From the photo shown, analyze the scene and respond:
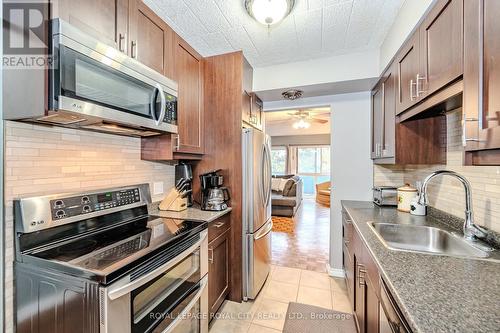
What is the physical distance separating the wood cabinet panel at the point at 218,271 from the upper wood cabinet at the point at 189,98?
2.74ft

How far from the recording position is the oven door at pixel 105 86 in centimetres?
95

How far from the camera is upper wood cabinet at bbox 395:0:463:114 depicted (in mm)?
1060

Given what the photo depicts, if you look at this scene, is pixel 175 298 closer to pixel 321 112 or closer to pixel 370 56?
pixel 370 56

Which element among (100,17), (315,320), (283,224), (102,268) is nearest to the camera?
(102,268)

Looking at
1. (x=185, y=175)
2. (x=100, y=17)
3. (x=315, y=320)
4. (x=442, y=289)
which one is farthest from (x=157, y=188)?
(x=442, y=289)

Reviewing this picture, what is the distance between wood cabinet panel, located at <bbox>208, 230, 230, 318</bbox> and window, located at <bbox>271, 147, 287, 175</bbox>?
6.26 metres

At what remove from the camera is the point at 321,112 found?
18.5ft

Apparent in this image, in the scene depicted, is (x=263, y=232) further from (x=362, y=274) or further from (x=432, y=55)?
(x=432, y=55)

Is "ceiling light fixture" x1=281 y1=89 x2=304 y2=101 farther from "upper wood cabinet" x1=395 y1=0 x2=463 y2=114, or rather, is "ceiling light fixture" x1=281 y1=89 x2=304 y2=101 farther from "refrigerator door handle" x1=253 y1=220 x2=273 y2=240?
"refrigerator door handle" x1=253 y1=220 x2=273 y2=240

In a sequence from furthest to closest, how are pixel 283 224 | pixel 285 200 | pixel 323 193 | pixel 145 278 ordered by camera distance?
pixel 323 193, pixel 285 200, pixel 283 224, pixel 145 278

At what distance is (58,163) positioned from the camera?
4.21 ft

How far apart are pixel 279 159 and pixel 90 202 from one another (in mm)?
7315

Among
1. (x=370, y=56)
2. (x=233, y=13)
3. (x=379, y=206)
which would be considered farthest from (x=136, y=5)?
(x=379, y=206)

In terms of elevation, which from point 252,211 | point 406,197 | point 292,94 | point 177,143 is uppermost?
point 292,94
